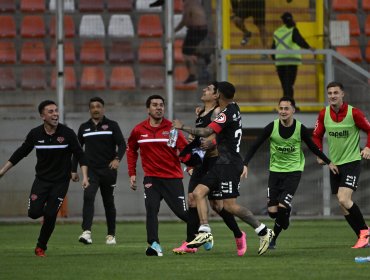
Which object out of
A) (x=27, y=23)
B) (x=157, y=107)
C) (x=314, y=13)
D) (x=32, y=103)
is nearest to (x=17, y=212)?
(x=32, y=103)

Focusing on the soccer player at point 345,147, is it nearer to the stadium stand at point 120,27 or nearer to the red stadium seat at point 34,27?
the stadium stand at point 120,27

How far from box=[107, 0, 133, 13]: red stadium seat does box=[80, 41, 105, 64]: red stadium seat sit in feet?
3.15

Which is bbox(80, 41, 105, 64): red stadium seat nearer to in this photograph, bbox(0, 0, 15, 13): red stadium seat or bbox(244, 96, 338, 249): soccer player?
bbox(0, 0, 15, 13): red stadium seat

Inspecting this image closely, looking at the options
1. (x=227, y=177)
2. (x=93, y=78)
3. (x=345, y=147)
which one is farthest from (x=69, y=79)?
(x=227, y=177)

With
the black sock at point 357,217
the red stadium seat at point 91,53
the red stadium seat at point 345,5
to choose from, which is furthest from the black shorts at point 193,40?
the black sock at point 357,217

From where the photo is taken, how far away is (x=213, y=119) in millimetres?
14625

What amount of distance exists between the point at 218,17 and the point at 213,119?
1178cm

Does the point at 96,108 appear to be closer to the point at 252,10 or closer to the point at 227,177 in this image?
the point at 227,177

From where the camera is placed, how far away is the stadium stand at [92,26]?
88.0 feet

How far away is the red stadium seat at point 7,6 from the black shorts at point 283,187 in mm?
13334

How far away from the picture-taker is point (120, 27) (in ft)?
88.9

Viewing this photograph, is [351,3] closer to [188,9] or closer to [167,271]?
[188,9]

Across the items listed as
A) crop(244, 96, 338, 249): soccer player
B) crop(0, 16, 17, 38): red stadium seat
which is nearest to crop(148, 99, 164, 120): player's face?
crop(244, 96, 338, 249): soccer player

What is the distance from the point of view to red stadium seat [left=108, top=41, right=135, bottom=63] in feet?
88.4
